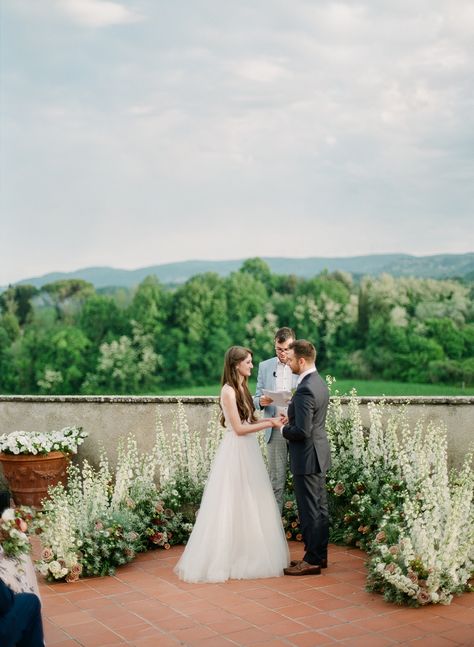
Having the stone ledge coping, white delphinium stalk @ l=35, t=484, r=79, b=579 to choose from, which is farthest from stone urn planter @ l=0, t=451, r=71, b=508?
white delphinium stalk @ l=35, t=484, r=79, b=579

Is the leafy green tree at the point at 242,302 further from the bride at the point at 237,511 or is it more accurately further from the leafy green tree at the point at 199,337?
the bride at the point at 237,511

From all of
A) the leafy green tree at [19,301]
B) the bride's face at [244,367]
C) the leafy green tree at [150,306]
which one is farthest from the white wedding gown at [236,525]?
the leafy green tree at [19,301]

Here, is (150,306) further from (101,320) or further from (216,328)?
(216,328)

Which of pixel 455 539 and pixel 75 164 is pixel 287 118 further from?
pixel 455 539

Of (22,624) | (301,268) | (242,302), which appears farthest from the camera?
(242,302)

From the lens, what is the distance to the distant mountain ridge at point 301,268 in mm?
18562

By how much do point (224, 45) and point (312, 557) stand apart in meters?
13.9

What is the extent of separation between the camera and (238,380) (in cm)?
641

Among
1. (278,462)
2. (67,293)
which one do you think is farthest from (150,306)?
(278,462)

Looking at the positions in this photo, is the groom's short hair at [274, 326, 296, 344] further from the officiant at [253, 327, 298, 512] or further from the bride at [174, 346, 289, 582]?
the bride at [174, 346, 289, 582]

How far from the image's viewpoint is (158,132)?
64.3ft

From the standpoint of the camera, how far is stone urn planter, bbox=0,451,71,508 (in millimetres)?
8594

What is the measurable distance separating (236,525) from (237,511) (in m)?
0.10

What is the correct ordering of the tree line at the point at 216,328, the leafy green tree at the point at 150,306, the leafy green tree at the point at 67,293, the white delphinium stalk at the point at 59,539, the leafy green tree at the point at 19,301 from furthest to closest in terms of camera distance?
the leafy green tree at the point at 19,301
the leafy green tree at the point at 67,293
the leafy green tree at the point at 150,306
the tree line at the point at 216,328
the white delphinium stalk at the point at 59,539
